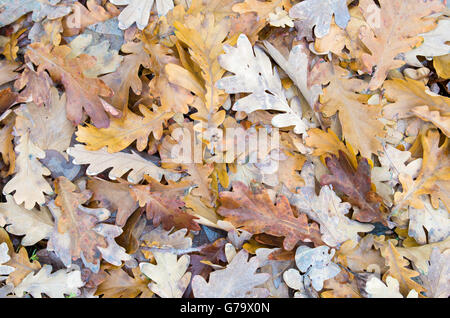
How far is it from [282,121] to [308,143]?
91 mm

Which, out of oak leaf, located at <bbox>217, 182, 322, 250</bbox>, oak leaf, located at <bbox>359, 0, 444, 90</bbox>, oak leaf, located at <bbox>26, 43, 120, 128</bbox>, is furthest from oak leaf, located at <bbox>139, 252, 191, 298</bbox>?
oak leaf, located at <bbox>359, 0, 444, 90</bbox>

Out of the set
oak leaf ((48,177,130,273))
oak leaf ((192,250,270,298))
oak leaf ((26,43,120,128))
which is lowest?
oak leaf ((192,250,270,298))

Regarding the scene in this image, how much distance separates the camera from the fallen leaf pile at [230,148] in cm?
110

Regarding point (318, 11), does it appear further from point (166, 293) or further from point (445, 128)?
point (166, 293)

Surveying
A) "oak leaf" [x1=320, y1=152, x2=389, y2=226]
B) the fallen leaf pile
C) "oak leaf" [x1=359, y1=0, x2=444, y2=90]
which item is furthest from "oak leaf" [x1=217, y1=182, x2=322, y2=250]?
"oak leaf" [x1=359, y1=0, x2=444, y2=90]

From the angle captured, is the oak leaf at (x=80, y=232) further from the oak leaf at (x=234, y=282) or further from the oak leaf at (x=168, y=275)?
the oak leaf at (x=234, y=282)

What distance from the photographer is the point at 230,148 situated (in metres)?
1.12

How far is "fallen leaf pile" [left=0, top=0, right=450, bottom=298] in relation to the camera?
1.10 meters

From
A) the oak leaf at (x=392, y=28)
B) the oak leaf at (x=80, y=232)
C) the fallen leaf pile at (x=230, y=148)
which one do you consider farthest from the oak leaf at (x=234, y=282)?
Result: the oak leaf at (x=392, y=28)

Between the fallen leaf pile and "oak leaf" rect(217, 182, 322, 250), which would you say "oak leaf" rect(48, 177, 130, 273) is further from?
"oak leaf" rect(217, 182, 322, 250)

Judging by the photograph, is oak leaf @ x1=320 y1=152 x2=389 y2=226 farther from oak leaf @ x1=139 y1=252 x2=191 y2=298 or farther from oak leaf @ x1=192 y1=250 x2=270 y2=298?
oak leaf @ x1=139 y1=252 x2=191 y2=298

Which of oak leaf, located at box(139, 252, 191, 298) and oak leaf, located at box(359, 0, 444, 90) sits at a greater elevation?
oak leaf, located at box(359, 0, 444, 90)

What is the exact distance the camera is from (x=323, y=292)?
1075 millimetres

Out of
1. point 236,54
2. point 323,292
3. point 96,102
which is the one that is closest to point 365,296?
point 323,292
